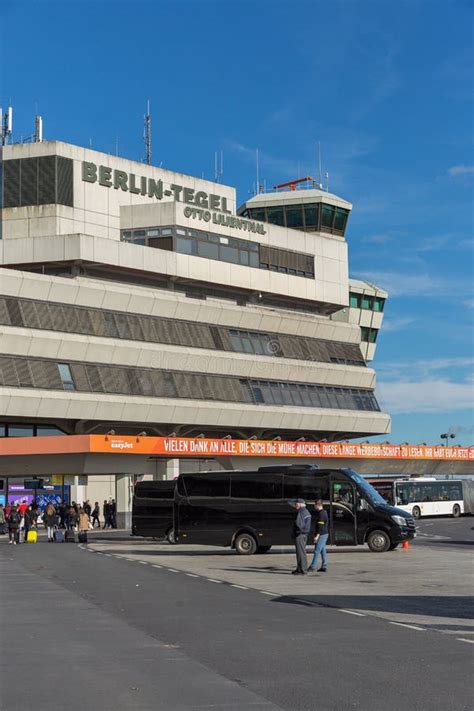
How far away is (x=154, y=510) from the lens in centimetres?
4309

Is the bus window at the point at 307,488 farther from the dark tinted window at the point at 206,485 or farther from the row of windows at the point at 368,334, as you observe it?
the row of windows at the point at 368,334

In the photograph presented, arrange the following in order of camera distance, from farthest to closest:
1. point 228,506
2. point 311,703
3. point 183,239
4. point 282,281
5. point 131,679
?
1. point 282,281
2. point 183,239
3. point 228,506
4. point 131,679
5. point 311,703

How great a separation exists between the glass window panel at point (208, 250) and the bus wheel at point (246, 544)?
35.8 metres

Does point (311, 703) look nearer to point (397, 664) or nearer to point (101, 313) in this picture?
point (397, 664)

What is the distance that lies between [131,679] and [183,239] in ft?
191

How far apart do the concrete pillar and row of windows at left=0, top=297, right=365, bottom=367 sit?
8.42m

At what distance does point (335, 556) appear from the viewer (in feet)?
110

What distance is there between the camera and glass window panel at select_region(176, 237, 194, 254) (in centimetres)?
6756

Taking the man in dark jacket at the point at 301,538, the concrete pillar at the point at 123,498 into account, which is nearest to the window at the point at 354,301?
the concrete pillar at the point at 123,498

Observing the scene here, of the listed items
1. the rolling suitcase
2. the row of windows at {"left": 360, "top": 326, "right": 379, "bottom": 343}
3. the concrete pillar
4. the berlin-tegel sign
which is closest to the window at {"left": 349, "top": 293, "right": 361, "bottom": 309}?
the row of windows at {"left": 360, "top": 326, "right": 379, "bottom": 343}

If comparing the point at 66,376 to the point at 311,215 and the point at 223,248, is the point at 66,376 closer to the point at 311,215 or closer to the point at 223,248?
the point at 223,248

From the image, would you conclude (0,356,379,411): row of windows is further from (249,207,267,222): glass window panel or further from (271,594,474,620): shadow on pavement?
(271,594,474,620): shadow on pavement

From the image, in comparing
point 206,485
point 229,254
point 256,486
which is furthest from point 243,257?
point 256,486

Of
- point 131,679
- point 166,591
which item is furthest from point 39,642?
point 166,591
